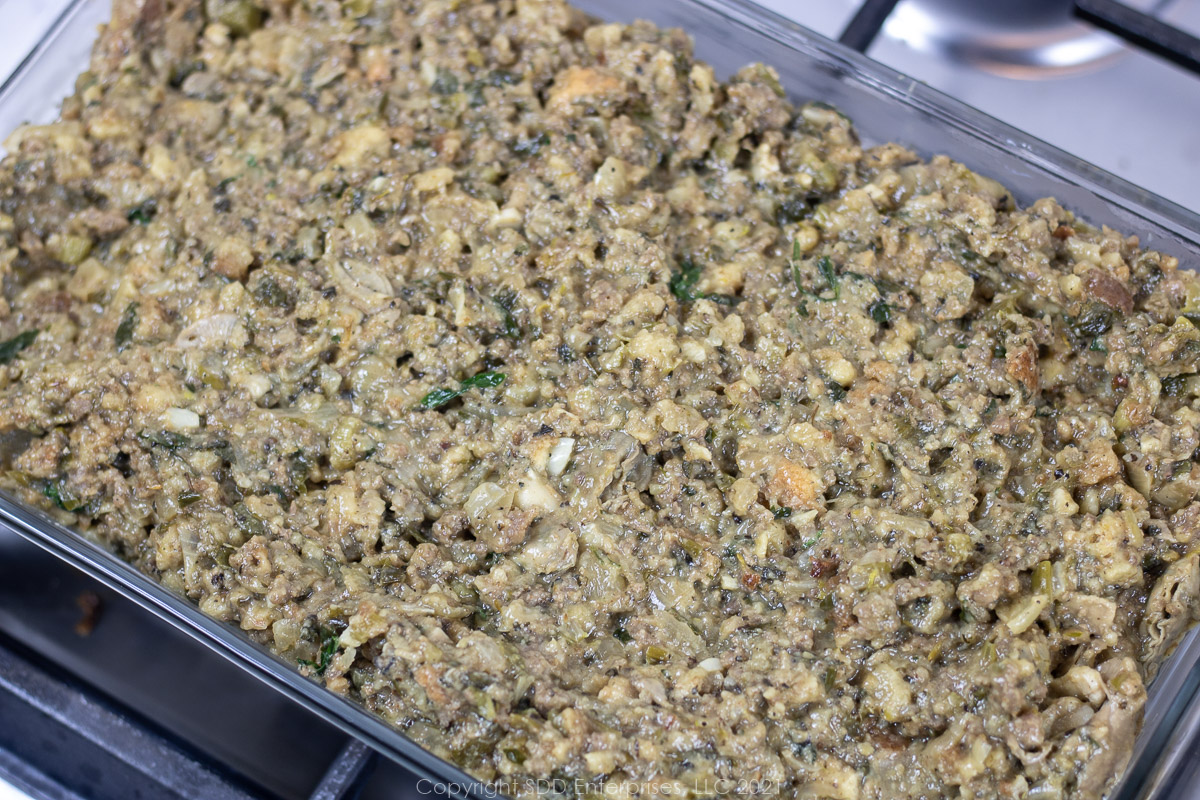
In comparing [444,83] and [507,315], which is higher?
[444,83]

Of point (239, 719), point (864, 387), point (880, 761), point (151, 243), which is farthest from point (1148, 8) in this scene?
point (239, 719)

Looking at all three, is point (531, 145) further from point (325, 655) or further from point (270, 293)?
point (325, 655)

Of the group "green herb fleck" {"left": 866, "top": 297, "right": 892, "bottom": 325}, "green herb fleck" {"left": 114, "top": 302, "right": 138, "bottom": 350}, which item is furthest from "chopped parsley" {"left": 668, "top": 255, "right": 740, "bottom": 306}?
"green herb fleck" {"left": 114, "top": 302, "right": 138, "bottom": 350}

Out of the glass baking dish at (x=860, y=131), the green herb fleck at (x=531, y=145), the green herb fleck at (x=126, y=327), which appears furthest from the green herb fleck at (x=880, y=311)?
the green herb fleck at (x=126, y=327)

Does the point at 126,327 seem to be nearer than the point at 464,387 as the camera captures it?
No

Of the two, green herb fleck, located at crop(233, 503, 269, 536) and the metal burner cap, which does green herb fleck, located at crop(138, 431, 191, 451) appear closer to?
green herb fleck, located at crop(233, 503, 269, 536)

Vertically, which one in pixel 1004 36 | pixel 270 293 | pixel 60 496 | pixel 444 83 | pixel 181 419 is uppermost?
pixel 444 83

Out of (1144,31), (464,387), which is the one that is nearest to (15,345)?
(464,387)

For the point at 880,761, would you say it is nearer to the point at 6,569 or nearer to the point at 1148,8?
the point at 6,569
